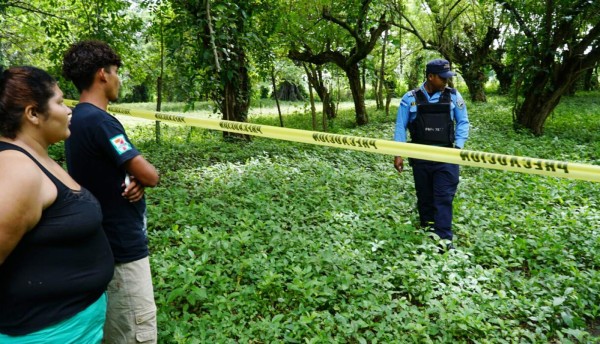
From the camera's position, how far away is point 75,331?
1705mm

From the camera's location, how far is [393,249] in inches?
171

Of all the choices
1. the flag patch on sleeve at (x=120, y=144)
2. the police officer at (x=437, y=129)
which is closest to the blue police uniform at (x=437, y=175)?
the police officer at (x=437, y=129)

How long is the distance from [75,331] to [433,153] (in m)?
2.93

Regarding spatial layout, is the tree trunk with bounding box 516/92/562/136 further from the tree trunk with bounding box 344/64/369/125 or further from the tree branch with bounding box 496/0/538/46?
the tree trunk with bounding box 344/64/369/125

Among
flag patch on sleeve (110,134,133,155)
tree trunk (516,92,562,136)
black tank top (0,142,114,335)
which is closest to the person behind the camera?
black tank top (0,142,114,335)

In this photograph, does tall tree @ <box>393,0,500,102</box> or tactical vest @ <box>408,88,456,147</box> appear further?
tall tree @ <box>393,0,500,102</box>

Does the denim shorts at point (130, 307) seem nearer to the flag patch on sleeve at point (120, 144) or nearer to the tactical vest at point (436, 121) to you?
the flag patch on sleeve at point (120, 144)

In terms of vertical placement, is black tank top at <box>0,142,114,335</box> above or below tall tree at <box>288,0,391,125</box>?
below

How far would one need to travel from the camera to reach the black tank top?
155 centimetres

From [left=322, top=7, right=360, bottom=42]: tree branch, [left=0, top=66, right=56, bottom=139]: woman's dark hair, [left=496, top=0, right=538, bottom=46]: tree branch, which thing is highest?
[left=322, top=7, right=360, bottom=42]: tree branch

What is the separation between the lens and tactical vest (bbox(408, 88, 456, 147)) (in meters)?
4.55

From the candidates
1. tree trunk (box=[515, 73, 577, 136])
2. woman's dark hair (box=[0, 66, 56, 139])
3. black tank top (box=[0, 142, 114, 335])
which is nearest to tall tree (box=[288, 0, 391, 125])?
tree trunk (box=[515, 73, 577, 136])

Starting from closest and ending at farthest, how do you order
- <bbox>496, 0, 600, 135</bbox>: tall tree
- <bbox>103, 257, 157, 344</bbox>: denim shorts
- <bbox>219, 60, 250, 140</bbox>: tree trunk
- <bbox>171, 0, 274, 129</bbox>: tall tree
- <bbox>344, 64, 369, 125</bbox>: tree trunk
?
<bbox>103, 257, 157, 344</bbox>: denim shorts < <bbox>171, 0, 274, 129</bbox>: tall tree < <bbox>219, 60, 250, 140</bbox>: tree trunk < <bbox>496, 0, 600, 135</bbox>: tall tree < <bbox>344, 64, 369, 125</bbox>: tree trunk

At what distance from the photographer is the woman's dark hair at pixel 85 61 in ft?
6.95
